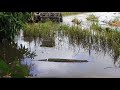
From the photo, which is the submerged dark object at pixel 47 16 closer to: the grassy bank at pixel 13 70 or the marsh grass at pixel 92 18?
the marsh grass at pixel 92 18

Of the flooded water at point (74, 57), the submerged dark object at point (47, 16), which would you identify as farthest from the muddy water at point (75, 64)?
the submerged dark object at point (47, 16)

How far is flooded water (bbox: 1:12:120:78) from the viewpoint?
5.96m

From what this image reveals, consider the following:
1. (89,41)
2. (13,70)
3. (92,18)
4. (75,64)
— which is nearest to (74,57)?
(75,64)

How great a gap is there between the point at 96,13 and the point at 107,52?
0.61 m

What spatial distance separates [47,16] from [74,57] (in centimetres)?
74

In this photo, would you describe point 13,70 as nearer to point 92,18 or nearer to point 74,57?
point 74,57

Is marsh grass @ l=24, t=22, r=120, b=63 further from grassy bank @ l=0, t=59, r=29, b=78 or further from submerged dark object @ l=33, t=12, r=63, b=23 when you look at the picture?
grassy bank @ l=0, t=59, r=29, b=78

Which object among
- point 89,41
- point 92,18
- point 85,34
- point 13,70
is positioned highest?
point 92,18

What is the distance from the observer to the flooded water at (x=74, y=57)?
5957mm

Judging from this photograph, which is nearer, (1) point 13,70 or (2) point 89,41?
(1) point 13,70

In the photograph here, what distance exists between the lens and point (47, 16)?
6.00m

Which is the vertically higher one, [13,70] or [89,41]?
[89,41]

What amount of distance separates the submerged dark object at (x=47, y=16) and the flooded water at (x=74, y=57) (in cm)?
11
